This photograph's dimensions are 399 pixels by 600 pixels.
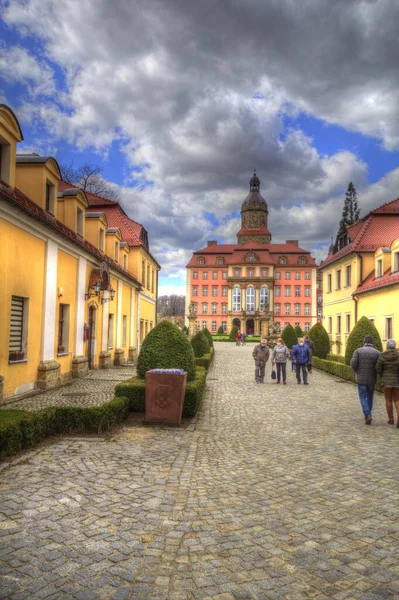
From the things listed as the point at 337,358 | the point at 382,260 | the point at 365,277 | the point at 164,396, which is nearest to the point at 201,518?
the point at 164,396

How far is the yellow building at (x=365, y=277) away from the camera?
72.8 ft

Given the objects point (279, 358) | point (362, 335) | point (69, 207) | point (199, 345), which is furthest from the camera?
point (199, 345)

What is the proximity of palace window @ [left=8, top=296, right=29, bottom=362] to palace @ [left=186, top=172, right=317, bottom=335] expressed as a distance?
6875 cm

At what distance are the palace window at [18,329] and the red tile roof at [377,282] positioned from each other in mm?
16593

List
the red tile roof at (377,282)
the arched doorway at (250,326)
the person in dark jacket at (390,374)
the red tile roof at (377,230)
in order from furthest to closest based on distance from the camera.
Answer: the arched doorway at (250,326) < the red tile roof at (377,230) < the red tile roof at (377,282) < the person in dark jacket at (390,374)

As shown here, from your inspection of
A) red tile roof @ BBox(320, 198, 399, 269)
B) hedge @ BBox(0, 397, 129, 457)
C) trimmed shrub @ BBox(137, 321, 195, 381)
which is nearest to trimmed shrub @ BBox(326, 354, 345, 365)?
red tile roof @ BBox(320, 198, 399, 269)

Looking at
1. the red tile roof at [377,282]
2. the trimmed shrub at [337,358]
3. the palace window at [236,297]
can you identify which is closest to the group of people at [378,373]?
the red tile roof at [377,282]

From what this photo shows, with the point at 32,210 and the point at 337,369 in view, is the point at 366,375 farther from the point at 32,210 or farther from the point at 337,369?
the point at 337,369

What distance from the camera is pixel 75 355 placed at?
15.3 meters

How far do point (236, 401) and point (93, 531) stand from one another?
903cm

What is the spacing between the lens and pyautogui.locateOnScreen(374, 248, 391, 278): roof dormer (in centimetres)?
2333

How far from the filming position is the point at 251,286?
266 ft

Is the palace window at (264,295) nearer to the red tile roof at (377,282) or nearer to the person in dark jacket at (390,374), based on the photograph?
the red tile roof at (377,282)

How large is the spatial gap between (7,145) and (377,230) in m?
23.1
